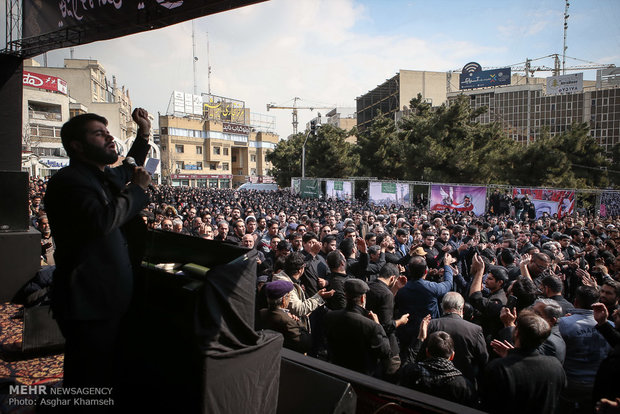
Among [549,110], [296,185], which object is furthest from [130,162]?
[549,110]

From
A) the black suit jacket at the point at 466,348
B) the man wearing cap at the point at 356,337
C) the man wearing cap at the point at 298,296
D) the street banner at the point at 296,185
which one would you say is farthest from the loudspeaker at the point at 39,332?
the street banner at the point at 296,185

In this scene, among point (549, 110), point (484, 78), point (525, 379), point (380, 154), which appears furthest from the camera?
point (484, 78)

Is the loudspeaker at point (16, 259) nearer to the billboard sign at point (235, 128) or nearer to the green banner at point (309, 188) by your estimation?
the green banner at point (309, 188)

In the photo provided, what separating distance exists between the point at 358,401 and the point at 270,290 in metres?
1.22

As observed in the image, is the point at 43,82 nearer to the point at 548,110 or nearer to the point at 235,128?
the point at 235,128

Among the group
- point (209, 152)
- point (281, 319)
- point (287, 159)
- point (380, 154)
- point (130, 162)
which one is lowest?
point (281, 319)

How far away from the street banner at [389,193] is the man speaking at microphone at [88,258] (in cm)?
1877

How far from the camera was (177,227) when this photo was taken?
7.31m

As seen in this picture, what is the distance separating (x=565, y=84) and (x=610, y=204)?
43894mm

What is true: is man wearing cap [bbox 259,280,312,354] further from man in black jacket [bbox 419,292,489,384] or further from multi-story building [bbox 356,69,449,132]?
multi-story building [bbox 356,69,449,132]

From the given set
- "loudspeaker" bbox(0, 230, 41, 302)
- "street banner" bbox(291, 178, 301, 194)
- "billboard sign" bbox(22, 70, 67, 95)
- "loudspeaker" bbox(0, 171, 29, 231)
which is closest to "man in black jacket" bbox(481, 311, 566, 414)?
"loudspeaker" bbox(0, 230, 41, 302)

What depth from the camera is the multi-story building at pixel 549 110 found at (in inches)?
1732

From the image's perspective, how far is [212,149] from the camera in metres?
65.6

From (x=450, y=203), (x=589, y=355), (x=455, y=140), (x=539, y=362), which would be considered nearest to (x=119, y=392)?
(x=539, y=362)
